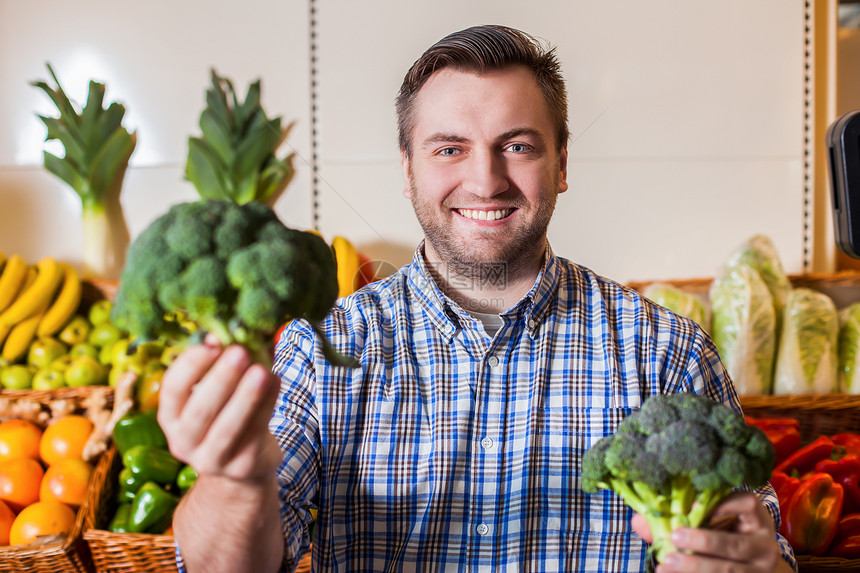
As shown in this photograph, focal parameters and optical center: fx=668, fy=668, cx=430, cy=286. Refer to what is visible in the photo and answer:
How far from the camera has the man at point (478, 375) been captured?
101 cm

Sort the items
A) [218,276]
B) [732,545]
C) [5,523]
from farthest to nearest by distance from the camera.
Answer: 1. [5,523]
2. [732,545]
3. [218,276]

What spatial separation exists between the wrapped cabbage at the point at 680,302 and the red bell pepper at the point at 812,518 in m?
0.49

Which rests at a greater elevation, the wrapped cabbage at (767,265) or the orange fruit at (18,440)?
the wrapped cabbage at (767,265)

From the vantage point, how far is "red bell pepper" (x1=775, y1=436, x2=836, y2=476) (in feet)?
4.91

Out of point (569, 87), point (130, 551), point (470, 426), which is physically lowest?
point (130, 551)

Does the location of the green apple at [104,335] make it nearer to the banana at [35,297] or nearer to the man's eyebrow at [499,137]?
the banana at [35,297]

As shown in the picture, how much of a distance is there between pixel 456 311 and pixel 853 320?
1214 millimetres

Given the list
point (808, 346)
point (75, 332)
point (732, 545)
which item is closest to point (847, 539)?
point (808, 346)

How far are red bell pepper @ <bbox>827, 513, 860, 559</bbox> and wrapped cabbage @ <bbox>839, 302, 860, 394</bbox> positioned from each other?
1.35 feet

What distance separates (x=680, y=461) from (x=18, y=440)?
1488 millimetres

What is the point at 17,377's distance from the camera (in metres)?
1.69

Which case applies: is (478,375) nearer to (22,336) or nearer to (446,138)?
(446,138)

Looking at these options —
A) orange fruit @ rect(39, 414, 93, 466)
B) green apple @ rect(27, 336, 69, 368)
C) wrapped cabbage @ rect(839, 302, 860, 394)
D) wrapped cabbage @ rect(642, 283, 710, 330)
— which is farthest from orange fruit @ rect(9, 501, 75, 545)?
wrapped cabbage @ rect(839, 302, 860, 394)

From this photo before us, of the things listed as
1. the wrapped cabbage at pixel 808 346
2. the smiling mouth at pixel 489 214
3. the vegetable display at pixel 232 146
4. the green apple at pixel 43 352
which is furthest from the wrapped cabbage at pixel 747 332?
the green apple at pixel 43 352
